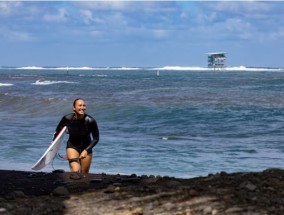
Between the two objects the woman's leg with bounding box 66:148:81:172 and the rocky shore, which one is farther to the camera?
the woman's leg with bounding box 66:148:81:172

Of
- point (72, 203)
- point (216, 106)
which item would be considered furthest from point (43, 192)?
point (216, 106)

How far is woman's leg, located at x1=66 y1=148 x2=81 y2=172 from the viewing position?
1063cm

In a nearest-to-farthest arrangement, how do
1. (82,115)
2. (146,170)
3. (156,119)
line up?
1. (82,115)
2. (146,170)
3. (156,119)

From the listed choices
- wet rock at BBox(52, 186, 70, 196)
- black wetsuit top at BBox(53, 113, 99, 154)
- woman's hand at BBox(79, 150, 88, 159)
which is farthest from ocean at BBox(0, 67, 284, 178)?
wet rock at BBox(52, 186, 70, 196)

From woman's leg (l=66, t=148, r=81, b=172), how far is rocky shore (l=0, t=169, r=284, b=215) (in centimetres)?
194

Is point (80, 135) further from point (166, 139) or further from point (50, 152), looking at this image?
point (166, 139)

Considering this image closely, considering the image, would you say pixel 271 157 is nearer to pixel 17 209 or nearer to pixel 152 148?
pixel 152 148

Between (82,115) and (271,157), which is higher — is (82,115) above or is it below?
above

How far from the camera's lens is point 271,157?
1486 cm

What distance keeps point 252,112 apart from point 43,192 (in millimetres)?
20312

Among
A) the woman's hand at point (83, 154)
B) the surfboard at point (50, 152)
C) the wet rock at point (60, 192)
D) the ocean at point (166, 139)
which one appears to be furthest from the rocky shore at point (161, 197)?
the ocean at point (166, 139)

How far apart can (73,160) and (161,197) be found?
12.1 ft

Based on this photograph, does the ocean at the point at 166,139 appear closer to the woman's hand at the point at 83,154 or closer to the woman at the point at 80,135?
the woman at the point at 80,135

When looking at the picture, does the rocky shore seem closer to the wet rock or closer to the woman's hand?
the wet rock
